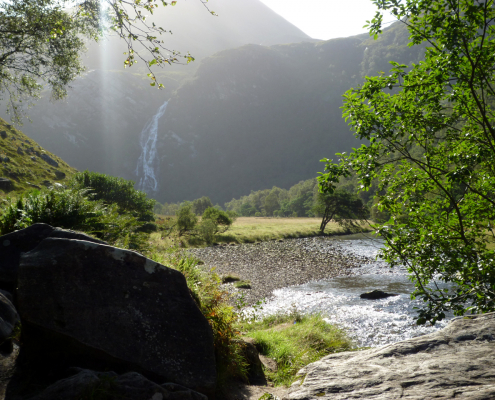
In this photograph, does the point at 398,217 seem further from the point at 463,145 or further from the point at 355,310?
the point at 355,310

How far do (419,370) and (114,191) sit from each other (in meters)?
34.4

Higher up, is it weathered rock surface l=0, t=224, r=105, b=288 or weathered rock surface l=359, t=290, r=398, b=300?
weathered rock surface l=0, t=224, r=105, b=288

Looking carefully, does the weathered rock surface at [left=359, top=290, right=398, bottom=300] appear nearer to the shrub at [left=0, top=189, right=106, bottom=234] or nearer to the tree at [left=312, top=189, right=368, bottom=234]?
the shrub at [left=0, top=189, right=106, bottom=234]

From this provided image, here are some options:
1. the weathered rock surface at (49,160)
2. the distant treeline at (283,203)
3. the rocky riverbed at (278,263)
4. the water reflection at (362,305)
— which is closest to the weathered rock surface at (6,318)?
the water reflection at (362,305)

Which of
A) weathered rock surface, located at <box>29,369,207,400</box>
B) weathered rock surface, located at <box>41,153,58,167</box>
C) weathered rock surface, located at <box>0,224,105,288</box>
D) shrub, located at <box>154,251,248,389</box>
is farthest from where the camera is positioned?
weathered rock surface, located at <box>41,153,58,167</box>

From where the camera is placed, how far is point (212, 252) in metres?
38.6

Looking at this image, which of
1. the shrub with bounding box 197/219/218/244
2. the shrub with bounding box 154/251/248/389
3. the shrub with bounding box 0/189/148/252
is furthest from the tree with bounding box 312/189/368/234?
the shrub with bounding box 154/251/248/389

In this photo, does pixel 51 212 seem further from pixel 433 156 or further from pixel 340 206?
pixel 340 206

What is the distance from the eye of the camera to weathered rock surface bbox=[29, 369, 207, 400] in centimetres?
269

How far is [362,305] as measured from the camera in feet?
54.9

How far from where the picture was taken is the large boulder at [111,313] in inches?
132

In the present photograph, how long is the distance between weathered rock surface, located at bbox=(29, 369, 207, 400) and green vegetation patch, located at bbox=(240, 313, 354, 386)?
2842 mm

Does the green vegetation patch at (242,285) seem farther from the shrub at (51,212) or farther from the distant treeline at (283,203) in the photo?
the distant treeline at (283,203)

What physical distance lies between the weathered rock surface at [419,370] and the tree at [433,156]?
5.77 feet
